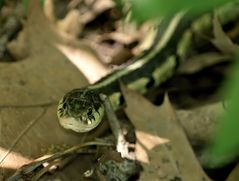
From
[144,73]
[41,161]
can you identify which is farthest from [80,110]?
[144,73]

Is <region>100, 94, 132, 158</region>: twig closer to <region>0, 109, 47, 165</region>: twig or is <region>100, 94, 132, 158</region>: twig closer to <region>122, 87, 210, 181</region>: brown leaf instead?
<region>122, 87, 210, 181</region>: brown leaf

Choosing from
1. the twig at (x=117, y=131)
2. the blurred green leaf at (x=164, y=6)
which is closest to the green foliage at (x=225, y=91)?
the blurred green leaf at (x=164, y=6)

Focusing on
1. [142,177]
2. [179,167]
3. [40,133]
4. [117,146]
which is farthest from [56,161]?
[179,167]

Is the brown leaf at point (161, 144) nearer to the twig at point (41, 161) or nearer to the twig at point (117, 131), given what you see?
the twig at point (117, 131)

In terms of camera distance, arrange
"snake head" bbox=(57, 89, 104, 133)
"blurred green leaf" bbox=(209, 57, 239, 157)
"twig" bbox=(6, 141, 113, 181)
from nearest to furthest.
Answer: "blurred green leaf" bbox=(209, 57, 239, 157)
"twig" bbox=(6, 141, 113, 181)
"snake head" bbox=(57, 89, 104, 133)

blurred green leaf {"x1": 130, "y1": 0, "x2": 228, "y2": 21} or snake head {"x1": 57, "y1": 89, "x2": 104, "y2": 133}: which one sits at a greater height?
blurred green leaf {"x1": 130, "y1": 0, "x2": 228, "y2": 21}

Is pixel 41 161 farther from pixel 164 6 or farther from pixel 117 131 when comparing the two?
pixel 164 6

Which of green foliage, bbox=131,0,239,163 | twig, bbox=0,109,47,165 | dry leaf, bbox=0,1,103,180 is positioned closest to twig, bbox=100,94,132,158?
dry leaf, bbox=0,1,103,180
